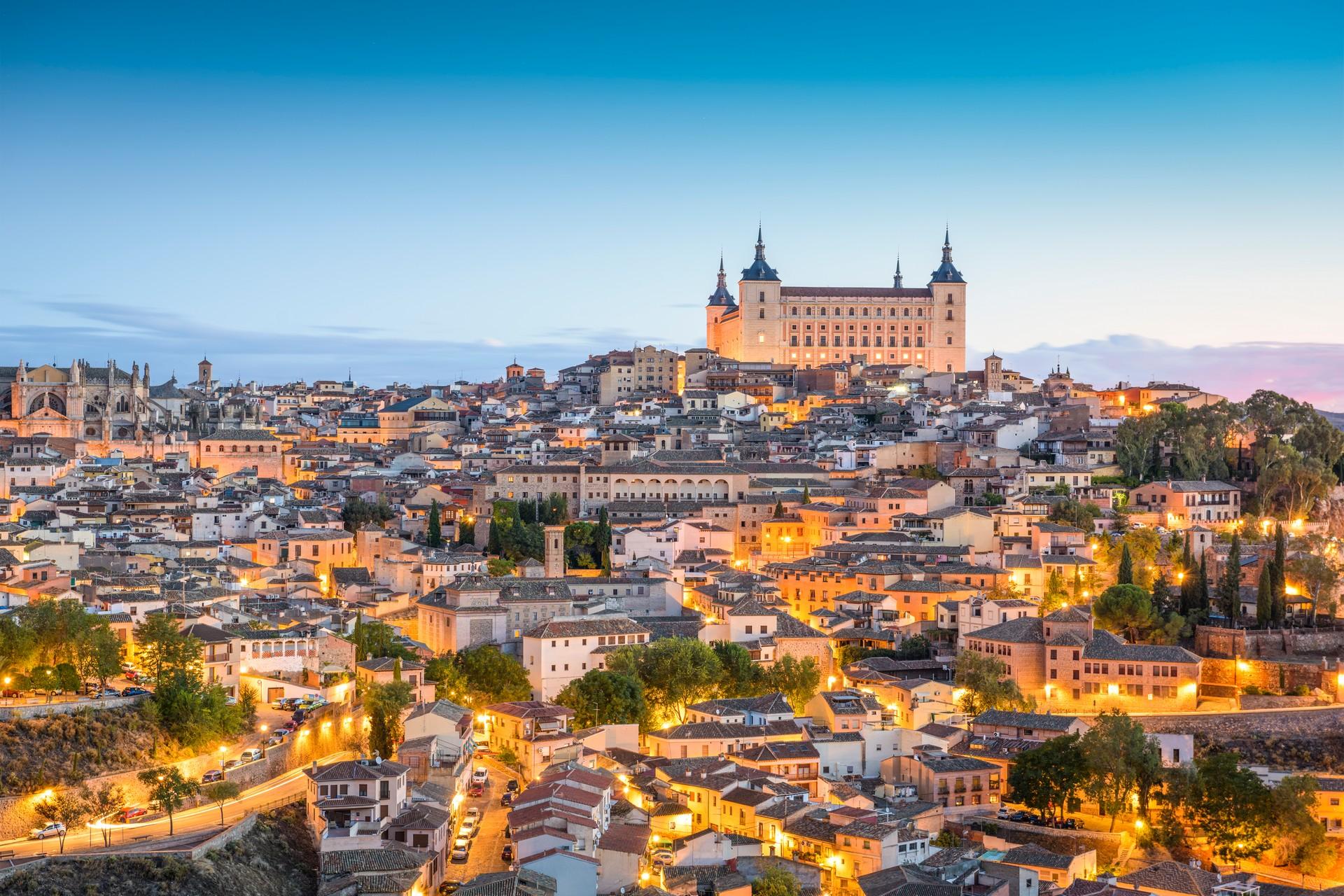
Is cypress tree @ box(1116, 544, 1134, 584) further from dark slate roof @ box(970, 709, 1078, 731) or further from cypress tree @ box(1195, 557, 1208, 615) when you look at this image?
dark slate roof @ box(970, 709, 1078, 731)

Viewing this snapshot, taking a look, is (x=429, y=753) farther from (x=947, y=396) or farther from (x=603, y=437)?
(x=947, y=396)

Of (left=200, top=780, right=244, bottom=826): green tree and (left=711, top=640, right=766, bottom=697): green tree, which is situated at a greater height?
(left=711, top=640, right=766, bottom=697): green tree

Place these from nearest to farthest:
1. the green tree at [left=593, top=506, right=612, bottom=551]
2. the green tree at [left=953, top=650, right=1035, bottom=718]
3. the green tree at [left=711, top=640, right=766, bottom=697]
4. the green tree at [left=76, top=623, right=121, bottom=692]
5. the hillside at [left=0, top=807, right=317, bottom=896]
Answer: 1. the hillside at [left=0, top=807, right=317, bottom=896]
2. the green tree at [left=76, top=623, right=121, bottom=692]
3. the green tree at [left=953, top=650, right=1035, bottom=718]
4. the green tree at [left=711, top=640, right=766, bottom=697]
5. the green tree at [left=593, top=506, right=612, bottom=551]

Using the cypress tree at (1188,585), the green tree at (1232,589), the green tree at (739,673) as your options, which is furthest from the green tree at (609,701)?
the green tree at (1232,589)

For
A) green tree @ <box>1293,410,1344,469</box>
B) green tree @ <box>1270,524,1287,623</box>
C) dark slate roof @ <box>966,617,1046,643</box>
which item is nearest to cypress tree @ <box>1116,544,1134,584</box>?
green tree @ <box>1270,524,1287,623</box>

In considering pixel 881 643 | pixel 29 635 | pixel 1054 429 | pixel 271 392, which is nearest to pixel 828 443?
pixel 1054 429

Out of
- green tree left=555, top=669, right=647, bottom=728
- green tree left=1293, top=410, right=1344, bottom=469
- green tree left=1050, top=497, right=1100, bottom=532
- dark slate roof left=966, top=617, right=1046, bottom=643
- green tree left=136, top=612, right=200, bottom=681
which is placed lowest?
green tree left=555, top=669, right=647, bottom=728

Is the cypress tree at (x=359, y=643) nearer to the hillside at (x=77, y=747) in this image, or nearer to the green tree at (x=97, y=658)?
the green tree at (x=97, y=658)
